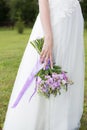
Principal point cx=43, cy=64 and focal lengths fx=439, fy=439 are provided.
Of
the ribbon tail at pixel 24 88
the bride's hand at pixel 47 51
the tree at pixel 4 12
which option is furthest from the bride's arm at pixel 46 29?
the tree at pixel 4 12

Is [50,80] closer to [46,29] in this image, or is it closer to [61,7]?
[46,29]

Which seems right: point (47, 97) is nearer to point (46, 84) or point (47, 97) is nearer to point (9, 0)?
point (46, 84)

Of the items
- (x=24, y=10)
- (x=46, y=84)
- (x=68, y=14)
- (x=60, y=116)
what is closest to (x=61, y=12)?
(x=68, y=14)

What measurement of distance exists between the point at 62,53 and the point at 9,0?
1455 inches

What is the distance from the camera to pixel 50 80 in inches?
132

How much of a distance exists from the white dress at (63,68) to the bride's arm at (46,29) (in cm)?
16

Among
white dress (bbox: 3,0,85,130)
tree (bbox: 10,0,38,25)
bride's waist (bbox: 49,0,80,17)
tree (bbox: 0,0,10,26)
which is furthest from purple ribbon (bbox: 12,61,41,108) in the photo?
tree (bbox: 0,0,10,26)

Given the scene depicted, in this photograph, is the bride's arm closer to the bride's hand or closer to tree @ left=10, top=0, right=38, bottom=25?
the bride's hand

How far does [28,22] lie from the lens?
3884cm

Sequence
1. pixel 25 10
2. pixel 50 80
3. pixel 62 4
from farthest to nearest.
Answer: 1. pixel 25 10
2. pixel 62 4
3. pixel 50 80

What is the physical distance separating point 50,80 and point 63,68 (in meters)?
0.35

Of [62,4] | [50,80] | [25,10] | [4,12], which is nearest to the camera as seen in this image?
[50,80]

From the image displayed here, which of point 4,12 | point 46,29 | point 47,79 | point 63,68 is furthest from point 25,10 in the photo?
point 47,79

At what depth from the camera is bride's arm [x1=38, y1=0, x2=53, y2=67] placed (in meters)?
3.39
